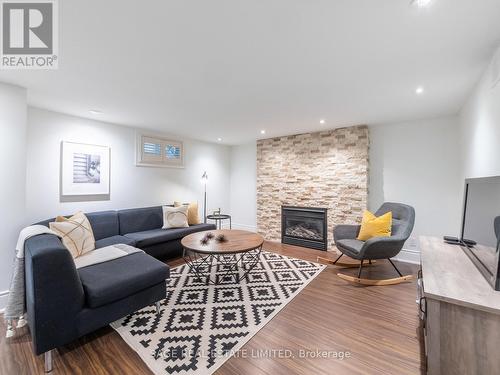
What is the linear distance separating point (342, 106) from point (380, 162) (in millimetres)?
1576

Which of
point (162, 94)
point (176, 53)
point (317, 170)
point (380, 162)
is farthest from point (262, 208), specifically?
point (176, 53)

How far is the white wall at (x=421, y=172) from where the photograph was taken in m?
3.35

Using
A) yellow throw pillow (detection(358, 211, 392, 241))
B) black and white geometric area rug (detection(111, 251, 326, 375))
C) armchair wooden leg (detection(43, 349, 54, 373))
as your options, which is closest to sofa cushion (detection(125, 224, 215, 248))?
black and white geometric area rug (detection(111, 251, 326, 375))

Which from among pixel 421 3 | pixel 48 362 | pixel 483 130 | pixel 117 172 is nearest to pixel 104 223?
pixel 117 172

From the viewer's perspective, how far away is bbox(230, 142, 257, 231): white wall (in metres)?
5.60

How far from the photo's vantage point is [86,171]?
3.41 m

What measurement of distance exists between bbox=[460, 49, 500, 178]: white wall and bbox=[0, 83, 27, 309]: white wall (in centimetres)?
432

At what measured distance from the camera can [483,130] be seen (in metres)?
2.08

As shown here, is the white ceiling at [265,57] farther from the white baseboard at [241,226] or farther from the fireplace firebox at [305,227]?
the white baseboard at [241,226]

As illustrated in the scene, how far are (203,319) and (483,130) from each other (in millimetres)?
3151

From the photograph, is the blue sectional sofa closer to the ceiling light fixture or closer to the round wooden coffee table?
the round wooden coffee table

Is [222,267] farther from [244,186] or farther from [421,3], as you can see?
[421,3]

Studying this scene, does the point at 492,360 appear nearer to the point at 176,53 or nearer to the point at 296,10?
the point at 296,10

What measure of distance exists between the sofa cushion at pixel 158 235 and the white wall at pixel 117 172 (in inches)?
32.0
